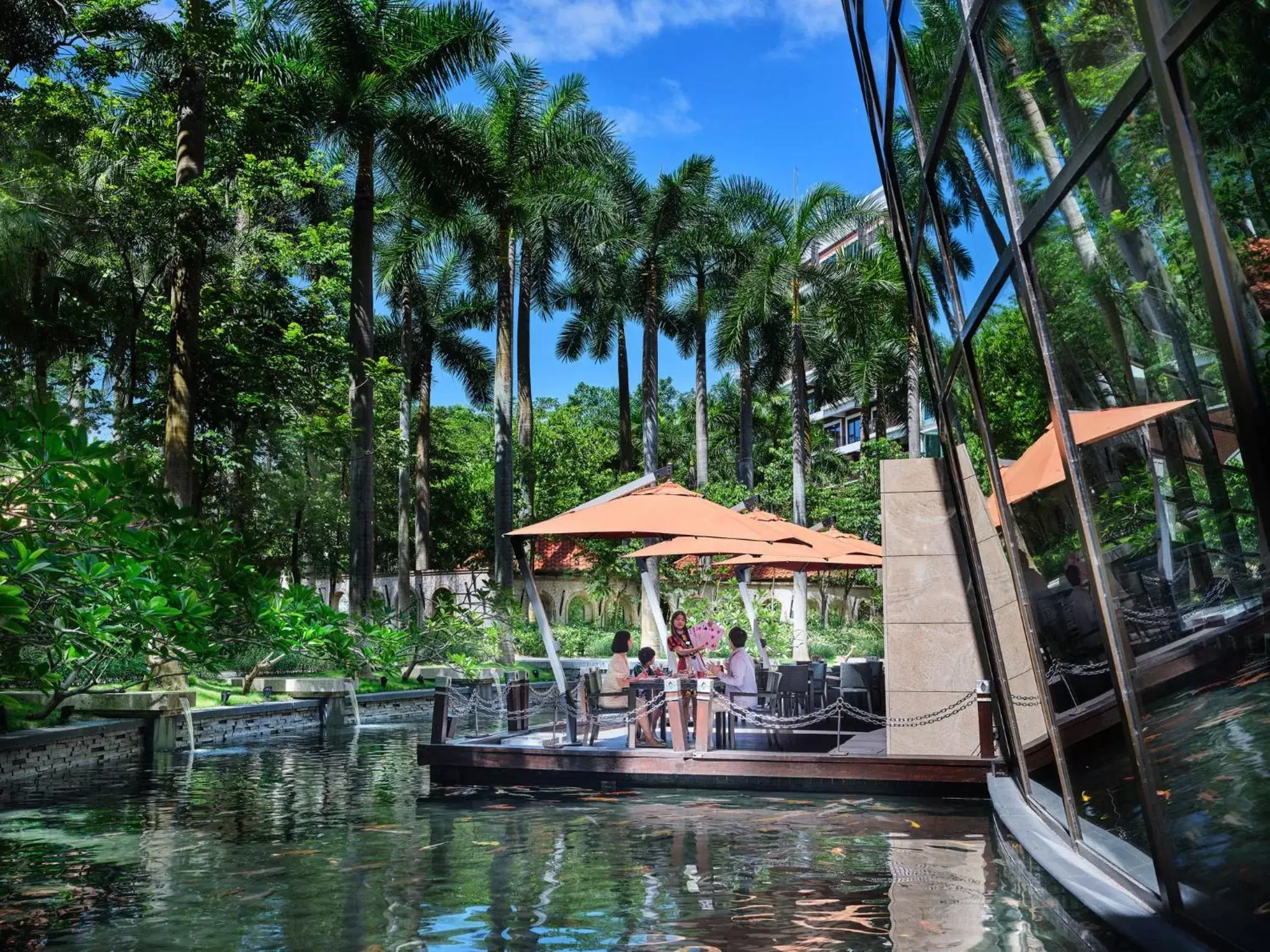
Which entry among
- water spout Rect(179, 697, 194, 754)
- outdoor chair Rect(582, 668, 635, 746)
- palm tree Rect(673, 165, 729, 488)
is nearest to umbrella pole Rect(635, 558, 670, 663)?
outdoor chair Rect(582, 668, 635, 746)

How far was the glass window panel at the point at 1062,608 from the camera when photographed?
5641 millimetres

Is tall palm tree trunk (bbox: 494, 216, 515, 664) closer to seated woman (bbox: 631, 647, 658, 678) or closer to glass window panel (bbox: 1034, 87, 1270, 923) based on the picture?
seated woman (bbox: 631, 647, 658, 678)

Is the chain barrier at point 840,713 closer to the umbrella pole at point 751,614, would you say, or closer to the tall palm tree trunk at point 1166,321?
the umbrella pole at point 751,614

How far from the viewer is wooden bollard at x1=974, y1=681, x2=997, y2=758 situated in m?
11.7

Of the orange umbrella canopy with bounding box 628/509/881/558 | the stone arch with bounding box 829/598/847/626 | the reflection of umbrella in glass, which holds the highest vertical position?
the stone arch with bounding box 829/598/847/626

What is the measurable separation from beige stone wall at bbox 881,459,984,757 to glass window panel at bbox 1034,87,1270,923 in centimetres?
702

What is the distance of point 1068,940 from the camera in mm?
6281

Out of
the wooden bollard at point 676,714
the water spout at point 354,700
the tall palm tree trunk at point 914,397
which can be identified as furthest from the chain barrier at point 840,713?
the tall palm tree trunk at point 914,397

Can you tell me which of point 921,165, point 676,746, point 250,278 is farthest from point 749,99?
point 921,165

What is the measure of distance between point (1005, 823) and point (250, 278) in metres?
22.4

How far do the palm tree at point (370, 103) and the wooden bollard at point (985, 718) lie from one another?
17092 mm

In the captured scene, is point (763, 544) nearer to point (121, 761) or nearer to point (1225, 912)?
point (121, 761)

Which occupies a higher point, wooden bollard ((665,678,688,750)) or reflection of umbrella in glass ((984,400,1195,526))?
reflection of umbrella in glass ((984,400,1195,526))

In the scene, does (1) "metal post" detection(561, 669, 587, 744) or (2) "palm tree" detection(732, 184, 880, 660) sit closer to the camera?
(1) "metal post" detection(561, 669, 587, 744)
